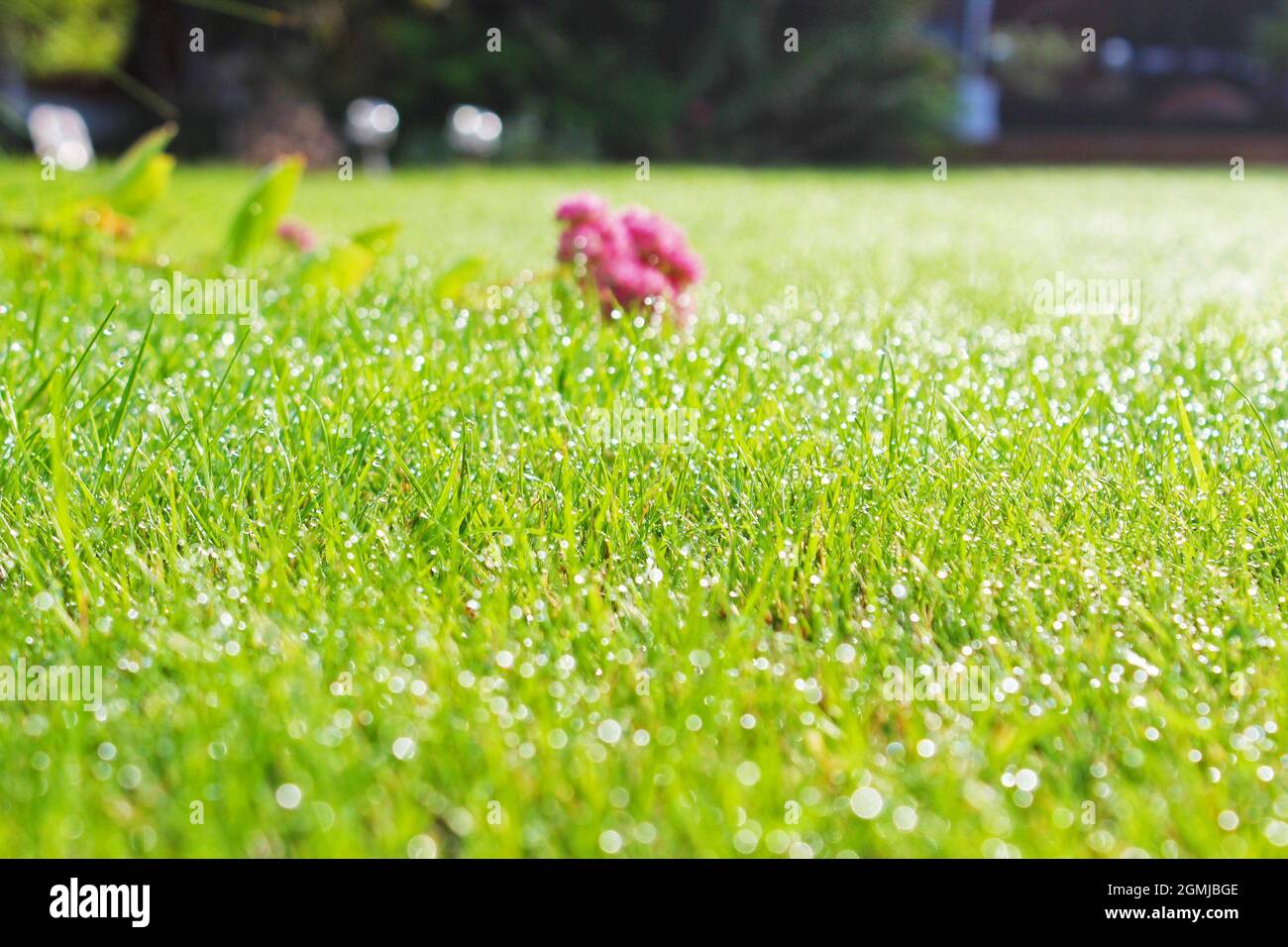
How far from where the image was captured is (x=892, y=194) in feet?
32.6

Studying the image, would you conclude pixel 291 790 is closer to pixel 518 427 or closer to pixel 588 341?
pixel 518 427

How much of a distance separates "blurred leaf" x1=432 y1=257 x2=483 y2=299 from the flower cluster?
26 cm

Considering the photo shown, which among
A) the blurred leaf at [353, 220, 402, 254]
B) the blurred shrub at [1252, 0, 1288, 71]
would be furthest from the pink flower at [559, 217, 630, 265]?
the blurred shrub at [1252, 0, 1288, 71]

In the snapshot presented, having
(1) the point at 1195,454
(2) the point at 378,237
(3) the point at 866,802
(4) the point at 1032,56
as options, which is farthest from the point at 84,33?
(4) the point at 1032,56

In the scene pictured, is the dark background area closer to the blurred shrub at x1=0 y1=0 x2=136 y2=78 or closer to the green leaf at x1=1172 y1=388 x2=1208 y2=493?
the blurred shrub at x1=0 y1=0 x2=136 y2=78

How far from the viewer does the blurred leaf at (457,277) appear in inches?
122

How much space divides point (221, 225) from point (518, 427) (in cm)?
Answer: 468

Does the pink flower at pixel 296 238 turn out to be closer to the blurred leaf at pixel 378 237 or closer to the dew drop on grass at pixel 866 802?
the blurred leaf at pixel 378 237

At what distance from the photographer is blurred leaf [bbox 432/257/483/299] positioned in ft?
10.1

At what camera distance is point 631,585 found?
1.64m

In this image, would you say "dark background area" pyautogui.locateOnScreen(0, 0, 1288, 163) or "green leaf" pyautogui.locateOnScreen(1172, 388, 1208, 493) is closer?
"green leaf" pyautogui.locateOnScreen(1172, 388, 1208, 493)

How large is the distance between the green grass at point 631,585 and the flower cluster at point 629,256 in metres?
0.14

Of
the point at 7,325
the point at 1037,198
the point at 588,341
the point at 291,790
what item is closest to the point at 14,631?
the point at 291,790

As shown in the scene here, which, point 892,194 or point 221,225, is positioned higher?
point 892,194
